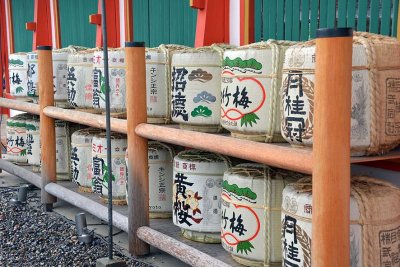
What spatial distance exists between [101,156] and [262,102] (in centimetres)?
202

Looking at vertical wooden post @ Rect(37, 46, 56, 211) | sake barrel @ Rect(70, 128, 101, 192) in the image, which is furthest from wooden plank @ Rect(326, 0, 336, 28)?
vertical wooden post @ Rect(37, 46, 56, 211)

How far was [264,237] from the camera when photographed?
310 centimetres

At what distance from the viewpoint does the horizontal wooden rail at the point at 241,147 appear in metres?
2.56

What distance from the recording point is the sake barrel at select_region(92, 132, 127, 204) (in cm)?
454

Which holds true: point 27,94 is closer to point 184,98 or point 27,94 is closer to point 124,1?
point 124,1

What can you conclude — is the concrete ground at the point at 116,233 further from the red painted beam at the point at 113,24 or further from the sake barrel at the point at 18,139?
the red painted beam at the point at 113,24

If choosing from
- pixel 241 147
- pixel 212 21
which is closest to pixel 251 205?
A: pixel 241 147

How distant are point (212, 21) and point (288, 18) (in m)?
0.78

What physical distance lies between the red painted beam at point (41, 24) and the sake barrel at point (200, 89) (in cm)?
478

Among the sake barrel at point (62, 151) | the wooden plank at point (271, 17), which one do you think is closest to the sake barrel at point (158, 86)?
the wooden plank at point (271, 17)

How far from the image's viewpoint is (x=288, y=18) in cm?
399

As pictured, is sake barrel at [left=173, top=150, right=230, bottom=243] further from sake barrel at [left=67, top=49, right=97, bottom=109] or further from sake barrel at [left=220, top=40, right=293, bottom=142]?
sake barrel at [left=67, top=49, right=97, bottom=109]

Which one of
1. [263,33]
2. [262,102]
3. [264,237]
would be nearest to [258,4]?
[263,33]

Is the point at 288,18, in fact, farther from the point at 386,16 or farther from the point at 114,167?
the point at 114,167
